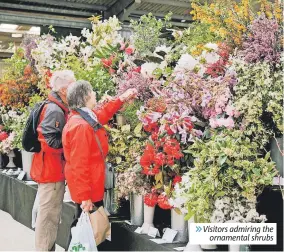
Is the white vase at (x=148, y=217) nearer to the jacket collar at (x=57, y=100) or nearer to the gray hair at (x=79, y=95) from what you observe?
the gray hair at (x=79, y=95)

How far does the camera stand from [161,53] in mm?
2568

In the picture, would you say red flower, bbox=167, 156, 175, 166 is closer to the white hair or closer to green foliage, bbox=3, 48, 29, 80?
the white hair

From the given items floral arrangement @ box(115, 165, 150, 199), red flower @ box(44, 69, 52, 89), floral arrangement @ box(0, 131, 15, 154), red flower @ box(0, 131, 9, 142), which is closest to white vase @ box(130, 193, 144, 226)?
floral arrangement @ box(115, 165, 150, 199)

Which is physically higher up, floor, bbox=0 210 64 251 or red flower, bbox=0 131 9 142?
red flower, bbox=0 131 9 142

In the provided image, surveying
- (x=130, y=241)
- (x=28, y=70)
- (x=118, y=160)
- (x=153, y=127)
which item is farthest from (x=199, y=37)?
(x=28, y=70)

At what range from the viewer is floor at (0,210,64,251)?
11.9 feet

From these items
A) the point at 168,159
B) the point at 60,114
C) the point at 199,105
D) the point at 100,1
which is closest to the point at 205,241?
the point at 168,159

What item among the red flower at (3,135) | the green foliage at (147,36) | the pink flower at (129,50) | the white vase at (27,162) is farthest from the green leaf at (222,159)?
the red flower at (3,135)

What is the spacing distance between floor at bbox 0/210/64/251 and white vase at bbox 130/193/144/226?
3.59 feet

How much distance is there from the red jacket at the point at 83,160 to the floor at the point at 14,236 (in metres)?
1.28

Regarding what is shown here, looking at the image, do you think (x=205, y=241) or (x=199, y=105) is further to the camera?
(x=199, y=105)

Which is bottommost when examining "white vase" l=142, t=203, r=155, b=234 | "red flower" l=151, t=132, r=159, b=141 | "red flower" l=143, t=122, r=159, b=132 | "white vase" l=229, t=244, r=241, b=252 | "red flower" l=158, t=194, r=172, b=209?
"white vase" l=229, t=244, r=241, b=252

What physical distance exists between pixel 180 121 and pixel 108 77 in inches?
39.1

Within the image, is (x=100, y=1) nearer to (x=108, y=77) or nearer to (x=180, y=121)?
(x=108, y=77)
